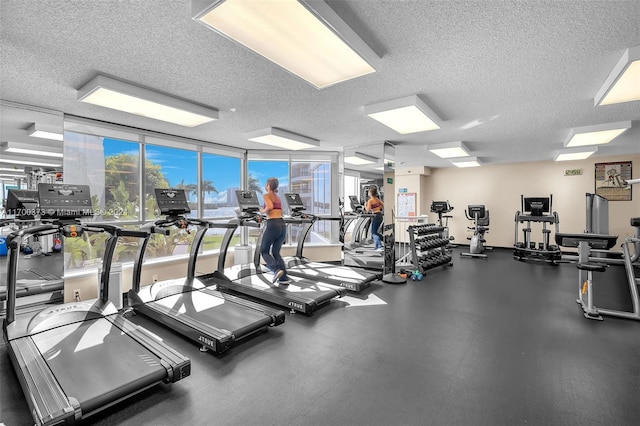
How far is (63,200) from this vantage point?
315cm

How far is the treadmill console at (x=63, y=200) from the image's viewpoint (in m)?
3.05

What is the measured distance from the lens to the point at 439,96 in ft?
12.3

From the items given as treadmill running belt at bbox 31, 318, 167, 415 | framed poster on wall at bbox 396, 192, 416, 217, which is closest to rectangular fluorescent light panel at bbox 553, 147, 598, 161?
framed poster on wall at bbox 396, 192, 416, 217

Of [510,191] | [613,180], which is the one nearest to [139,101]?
[510,191]

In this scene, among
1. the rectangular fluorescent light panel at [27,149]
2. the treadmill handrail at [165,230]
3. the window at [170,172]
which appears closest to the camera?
the treadmill handrail at [165,230]

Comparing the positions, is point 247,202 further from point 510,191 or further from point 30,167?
point 510,191

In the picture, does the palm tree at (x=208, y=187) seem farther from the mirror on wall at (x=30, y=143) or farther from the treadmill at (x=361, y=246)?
the treadmill at (x=361, y=246)

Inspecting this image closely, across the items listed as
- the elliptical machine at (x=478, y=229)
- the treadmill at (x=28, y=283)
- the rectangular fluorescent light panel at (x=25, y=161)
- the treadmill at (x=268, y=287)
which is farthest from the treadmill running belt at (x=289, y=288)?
the elliptical machine at (x=478, y=229)

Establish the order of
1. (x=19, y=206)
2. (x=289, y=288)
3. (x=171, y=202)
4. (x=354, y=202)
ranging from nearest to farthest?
(x=19, y=206), (x=171, y=202), (x=289, y=288), (x=354, y=202)

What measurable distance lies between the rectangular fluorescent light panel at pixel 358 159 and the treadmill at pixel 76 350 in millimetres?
4555

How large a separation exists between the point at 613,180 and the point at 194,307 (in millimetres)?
10918

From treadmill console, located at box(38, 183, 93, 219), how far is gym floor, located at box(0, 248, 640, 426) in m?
1.46

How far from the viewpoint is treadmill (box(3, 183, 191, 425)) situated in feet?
6.68

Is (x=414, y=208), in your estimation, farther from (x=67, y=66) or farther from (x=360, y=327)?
(x=67, y=66)
